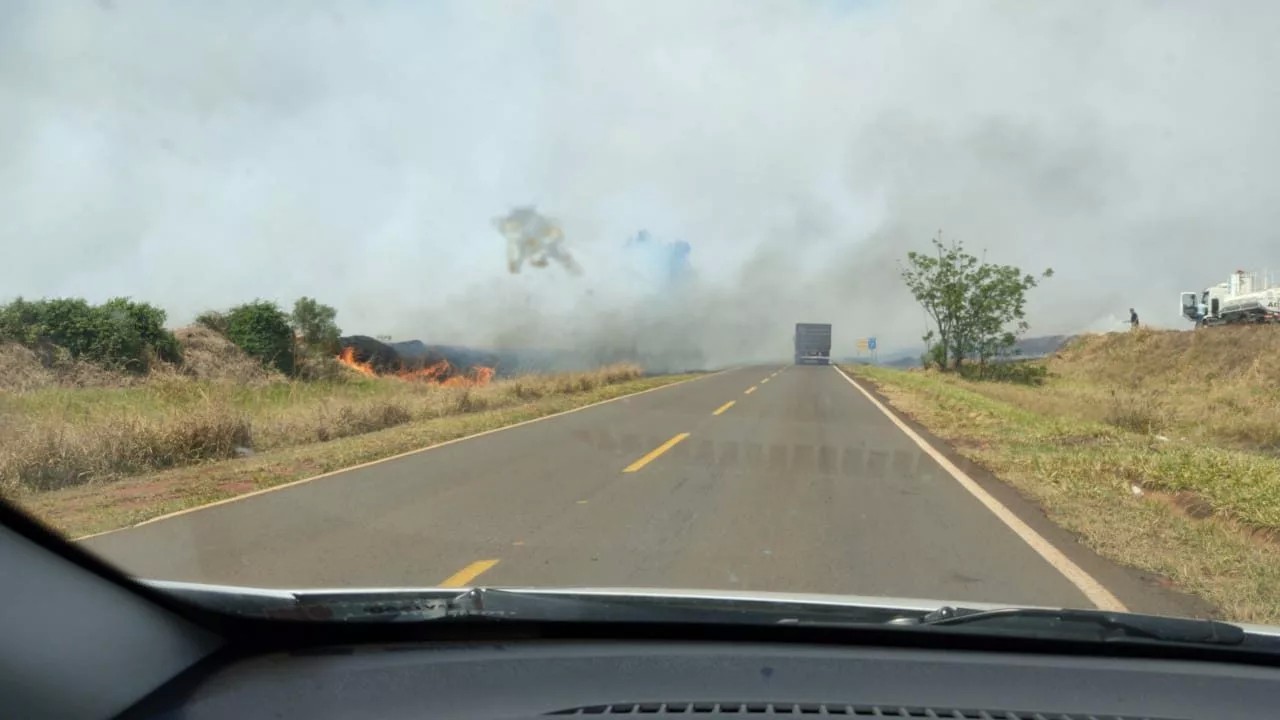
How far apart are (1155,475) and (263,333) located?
95.1ft

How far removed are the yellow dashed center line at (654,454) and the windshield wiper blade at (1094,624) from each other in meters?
8.32

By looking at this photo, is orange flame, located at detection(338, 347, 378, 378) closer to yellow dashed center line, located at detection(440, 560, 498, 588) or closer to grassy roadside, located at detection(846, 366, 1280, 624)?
grassy roadside, located at detection(846, 366, 1280, 624)

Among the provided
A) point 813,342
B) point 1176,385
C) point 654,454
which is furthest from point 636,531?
point 813,342

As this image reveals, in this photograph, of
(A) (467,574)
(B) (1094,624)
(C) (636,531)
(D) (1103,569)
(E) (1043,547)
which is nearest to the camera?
(B) (1094,624)

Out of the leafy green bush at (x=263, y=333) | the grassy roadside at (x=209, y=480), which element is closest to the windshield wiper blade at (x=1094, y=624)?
the grassy roadside at (x=209, y=480)

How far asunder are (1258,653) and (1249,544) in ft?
16.0

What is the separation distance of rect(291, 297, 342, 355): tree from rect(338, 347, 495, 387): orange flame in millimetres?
640

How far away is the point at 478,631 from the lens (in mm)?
3570

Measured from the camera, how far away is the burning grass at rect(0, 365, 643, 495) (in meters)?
11.1

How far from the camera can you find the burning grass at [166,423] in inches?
437

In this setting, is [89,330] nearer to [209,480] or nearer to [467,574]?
[209,480]

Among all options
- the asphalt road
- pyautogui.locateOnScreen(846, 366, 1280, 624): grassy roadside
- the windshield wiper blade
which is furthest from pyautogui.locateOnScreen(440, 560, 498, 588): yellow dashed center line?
pyautogui.locateOnScreen(846, 366, 1280, 624): grassy roadside

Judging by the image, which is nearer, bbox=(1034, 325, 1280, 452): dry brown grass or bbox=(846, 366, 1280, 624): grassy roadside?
bbox=(846, 366, 1280, 624): grassy roadside

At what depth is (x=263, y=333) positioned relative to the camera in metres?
32.4
